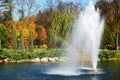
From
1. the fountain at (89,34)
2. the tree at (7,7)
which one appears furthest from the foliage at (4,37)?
the fountain at (89,34)

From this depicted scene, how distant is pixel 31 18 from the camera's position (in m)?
59.7

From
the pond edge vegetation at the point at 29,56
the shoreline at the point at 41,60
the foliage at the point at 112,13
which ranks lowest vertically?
the shoreline at the point at 41,60

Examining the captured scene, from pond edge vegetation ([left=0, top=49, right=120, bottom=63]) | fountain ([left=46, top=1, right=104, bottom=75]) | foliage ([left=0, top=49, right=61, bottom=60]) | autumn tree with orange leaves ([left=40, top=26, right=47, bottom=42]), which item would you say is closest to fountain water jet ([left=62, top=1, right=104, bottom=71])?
fountain ([left=46, top=1, right=104, bottom=75])

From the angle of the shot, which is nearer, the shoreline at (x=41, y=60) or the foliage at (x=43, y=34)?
the shoreline at (x=41, y=60)

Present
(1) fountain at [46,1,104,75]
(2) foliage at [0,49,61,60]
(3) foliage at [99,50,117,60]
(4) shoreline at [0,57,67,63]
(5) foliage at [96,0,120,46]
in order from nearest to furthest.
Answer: (1) fountain at [46,1,104,75]
(4) shoreline at [0,57,67,63]
(2) foliage at [0,49,61,60]
(3) foliage at [99,50,117,60]
(5) foliage at [96,0,120,46]

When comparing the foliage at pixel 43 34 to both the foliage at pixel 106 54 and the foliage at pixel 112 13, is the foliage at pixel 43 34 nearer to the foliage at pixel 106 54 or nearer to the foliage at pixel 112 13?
the foliage at pixel 112 13

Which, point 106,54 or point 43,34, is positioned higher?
point 43,34

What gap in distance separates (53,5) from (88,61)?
27.9 metres

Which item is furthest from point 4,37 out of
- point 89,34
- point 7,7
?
point 89,34

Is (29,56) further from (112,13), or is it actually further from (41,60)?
(112,13)

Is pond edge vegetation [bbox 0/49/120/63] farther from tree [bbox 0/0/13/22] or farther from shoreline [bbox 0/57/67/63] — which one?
tree [bbox 0/0/13/22]

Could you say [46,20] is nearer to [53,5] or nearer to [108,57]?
[53,5]

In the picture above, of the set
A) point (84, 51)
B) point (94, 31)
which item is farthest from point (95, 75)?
point (84, 51)

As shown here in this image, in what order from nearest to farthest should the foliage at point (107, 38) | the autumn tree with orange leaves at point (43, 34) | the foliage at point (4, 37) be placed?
the foliage at point (4, 37) → the foliage at point (107, 38) → the autumn tree with orange leaves at point (43, 34)
